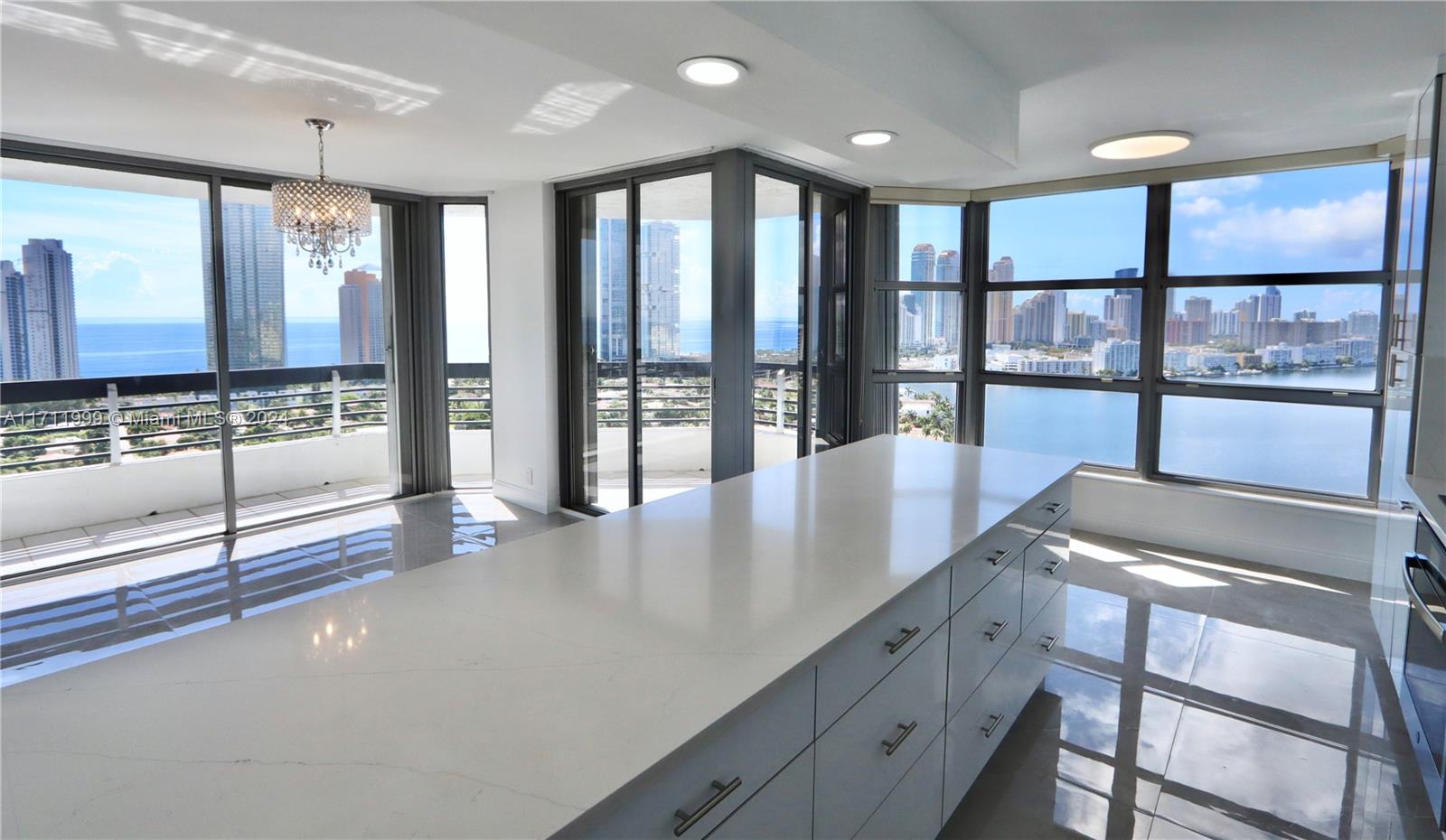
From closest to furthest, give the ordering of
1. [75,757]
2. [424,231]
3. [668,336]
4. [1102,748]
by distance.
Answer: [75,757] < [1102,748] < [668,336] < [424,231]

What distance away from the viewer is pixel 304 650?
3.91 feet

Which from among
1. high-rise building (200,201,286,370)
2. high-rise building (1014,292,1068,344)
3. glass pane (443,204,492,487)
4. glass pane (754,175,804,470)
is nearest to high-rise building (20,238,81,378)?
high-rise building (200,201,286,370)

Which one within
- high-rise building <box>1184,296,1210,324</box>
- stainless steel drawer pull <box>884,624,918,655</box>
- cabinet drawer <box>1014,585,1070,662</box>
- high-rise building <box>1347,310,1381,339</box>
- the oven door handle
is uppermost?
high-rise building <box>1184,296,1210,324</box>

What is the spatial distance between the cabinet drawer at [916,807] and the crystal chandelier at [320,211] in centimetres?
357

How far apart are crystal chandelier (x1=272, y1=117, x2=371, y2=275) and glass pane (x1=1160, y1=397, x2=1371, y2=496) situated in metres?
4.93

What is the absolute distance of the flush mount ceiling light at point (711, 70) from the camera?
197 cm

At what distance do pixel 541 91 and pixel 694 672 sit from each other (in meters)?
2.73

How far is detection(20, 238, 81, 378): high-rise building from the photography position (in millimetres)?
4113

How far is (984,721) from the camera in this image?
6.95 feet

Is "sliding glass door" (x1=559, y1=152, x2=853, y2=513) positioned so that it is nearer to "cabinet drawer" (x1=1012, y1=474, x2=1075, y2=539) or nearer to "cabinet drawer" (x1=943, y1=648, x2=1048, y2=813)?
"cabinet drawer" (x1=1012, y1=474, x2=1075, y2=539)

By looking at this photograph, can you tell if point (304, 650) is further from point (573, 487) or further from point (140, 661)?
point (573, 487)

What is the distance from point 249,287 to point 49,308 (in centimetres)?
99

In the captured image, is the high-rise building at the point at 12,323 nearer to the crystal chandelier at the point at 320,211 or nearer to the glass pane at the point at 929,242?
the crystal chandelier at the point at 320,211

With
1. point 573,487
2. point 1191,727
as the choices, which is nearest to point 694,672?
point 1191,727
